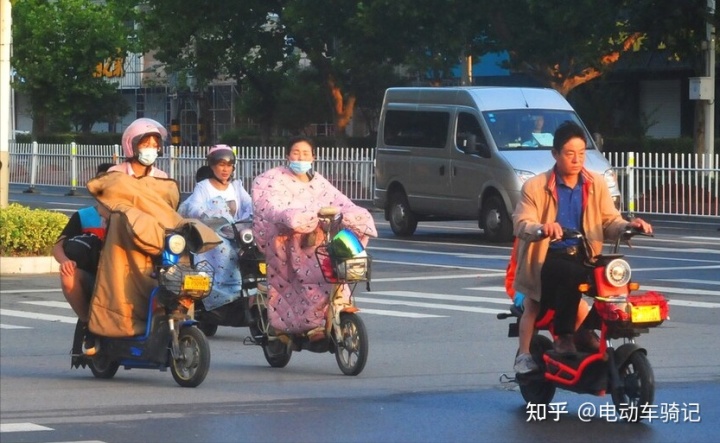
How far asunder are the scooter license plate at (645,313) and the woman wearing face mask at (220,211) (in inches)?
199

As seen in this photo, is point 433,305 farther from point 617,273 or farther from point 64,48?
point 64,48

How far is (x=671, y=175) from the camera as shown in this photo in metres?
28.9

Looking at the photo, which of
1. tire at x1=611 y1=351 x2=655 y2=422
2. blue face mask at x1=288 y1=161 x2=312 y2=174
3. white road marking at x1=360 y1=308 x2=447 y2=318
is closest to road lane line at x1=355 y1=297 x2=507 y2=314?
white road marking at x1=360 y1=308 x2=447 y2=318

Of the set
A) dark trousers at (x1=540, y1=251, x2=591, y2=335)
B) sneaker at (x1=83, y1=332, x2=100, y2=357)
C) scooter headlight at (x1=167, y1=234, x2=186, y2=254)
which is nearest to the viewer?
dark trousers at (x1=540, y1=251, x2=591, y2=335)

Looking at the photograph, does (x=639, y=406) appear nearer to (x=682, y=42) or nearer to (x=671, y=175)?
(x=671, y=175)

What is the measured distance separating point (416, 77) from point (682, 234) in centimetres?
2007

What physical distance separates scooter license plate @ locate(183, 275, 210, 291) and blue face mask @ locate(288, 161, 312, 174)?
4.31ft

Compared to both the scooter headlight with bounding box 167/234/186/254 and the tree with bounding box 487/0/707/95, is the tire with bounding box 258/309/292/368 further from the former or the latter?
the tree with bounding box 487/0/707/95

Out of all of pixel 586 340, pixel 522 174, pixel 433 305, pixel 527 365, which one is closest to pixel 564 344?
pixel 586 340

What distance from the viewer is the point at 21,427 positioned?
26.5 feet

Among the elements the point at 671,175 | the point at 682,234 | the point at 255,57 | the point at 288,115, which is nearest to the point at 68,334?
the point at 682,234

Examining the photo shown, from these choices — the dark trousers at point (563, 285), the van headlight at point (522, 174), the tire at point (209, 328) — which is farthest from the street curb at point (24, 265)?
the dark trousers at point (563, 285)

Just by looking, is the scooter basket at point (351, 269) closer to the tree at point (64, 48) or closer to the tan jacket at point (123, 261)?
the tan jacket at point (123, 261)

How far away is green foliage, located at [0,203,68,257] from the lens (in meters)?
18.0
